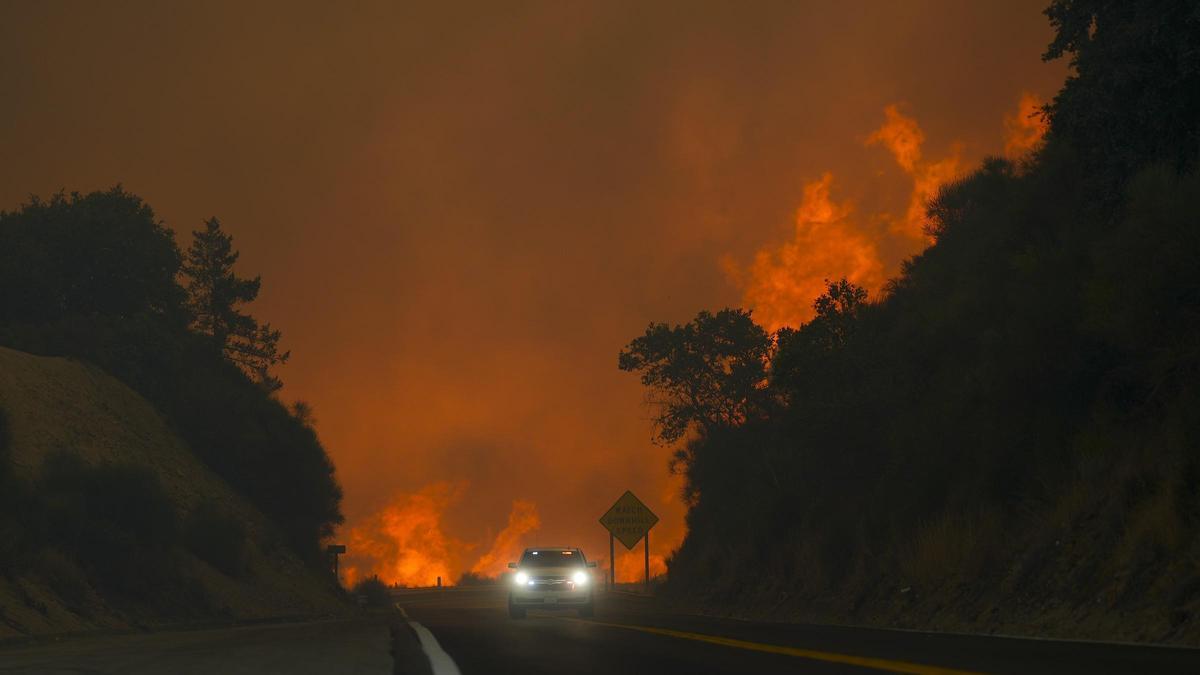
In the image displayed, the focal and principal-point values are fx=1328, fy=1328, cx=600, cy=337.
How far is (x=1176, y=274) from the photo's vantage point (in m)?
20.8

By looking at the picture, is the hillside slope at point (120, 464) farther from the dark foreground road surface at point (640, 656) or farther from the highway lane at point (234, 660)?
the dark foreground road surface at point (640, 656)

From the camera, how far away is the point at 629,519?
180 feet

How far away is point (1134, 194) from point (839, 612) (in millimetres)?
11217

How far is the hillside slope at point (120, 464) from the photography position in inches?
1569

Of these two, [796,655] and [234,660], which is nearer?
[796,655]

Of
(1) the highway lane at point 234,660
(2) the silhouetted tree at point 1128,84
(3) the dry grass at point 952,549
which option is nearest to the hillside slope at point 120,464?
(1) the highway lane at point 234,660

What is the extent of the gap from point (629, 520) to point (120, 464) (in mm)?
20128

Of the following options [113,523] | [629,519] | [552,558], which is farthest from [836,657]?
[629,519]

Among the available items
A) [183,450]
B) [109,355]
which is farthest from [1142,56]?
[109,355]

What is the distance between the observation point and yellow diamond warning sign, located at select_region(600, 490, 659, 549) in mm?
54625

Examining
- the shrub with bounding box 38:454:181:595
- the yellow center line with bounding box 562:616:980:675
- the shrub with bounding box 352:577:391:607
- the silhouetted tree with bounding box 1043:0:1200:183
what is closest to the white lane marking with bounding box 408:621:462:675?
the yellow center line with bounding box 562:616:980:675

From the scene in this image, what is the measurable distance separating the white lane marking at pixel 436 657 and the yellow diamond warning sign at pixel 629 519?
34703 mm

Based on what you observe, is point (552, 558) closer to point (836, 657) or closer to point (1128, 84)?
point (1128, 84)

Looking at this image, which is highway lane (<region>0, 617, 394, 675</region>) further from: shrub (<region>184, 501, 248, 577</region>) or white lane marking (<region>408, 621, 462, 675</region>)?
shrub (<region>184, 501, 248, 577</region>)
